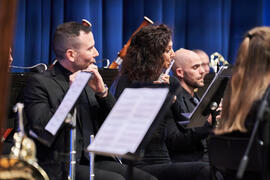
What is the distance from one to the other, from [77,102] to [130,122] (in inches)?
37.2

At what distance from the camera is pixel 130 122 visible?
203 centimetres

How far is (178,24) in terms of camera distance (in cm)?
532

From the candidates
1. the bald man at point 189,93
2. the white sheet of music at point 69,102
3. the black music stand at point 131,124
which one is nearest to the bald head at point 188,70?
the bald man at point 189,93

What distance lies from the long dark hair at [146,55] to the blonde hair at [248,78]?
3.05 ft

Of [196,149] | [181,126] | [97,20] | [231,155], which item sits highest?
[97,20]

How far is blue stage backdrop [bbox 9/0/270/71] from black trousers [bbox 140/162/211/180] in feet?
6.25

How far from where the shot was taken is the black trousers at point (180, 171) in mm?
2977

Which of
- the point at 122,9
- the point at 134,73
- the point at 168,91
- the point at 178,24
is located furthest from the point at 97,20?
the point at 168,91

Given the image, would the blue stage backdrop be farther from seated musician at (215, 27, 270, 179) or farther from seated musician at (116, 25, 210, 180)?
seated musician at (215, 27, 270, 179)

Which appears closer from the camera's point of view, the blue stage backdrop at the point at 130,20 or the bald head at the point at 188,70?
the bald head at the point at 188,70

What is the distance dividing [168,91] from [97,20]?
9.03 ft

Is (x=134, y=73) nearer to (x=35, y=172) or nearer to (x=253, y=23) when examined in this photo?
(x=35, y=172)

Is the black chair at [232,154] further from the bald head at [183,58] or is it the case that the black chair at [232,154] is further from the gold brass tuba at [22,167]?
the bald head at [183,58]

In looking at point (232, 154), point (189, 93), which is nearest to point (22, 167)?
point (232, 154)
